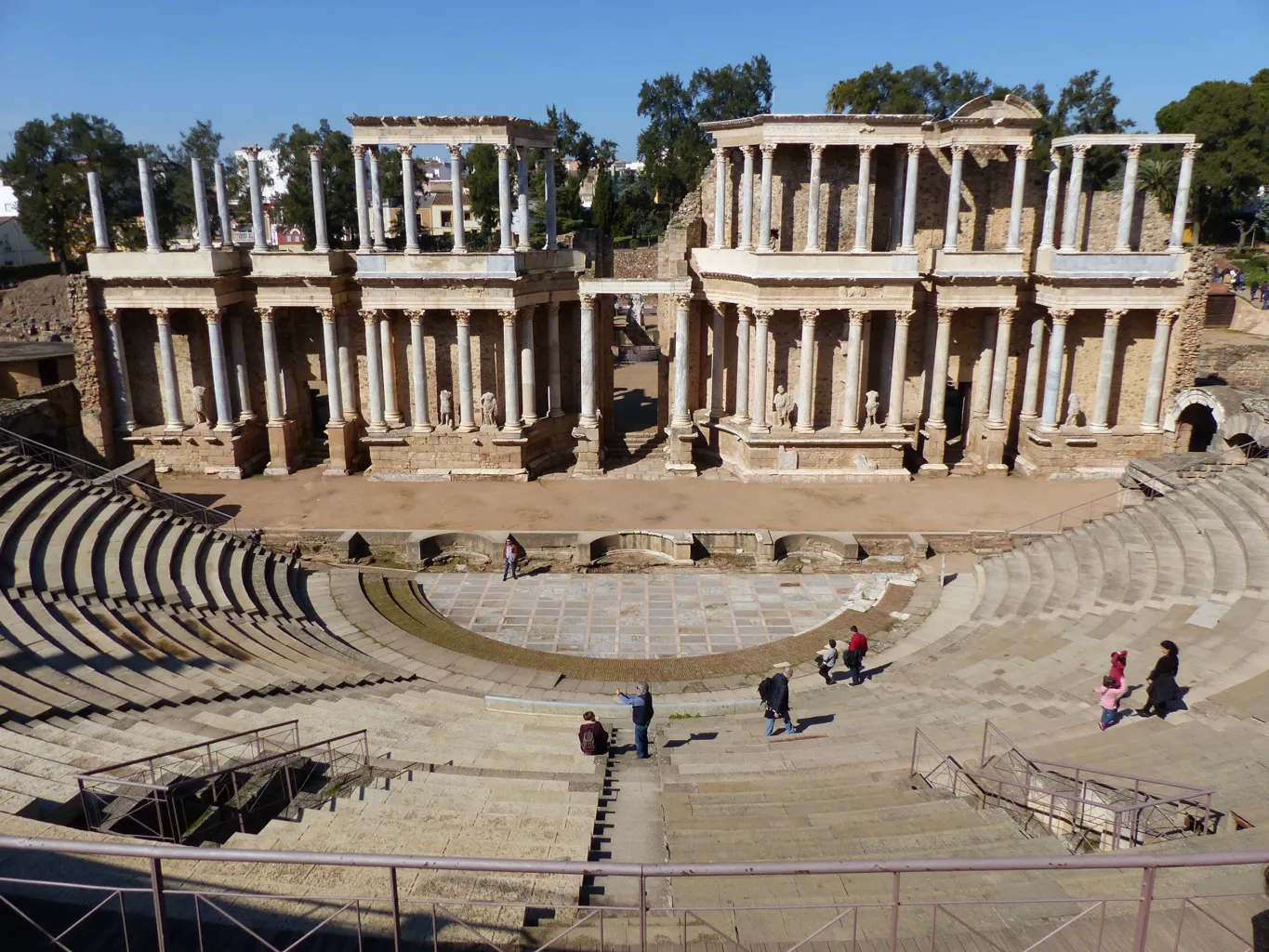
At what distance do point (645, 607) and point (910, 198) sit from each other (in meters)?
15.7

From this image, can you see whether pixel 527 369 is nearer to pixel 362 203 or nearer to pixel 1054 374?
pixel 362 203

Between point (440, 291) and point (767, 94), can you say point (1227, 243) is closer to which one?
point (767, 94)

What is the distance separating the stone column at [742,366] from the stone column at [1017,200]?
8.53 meters

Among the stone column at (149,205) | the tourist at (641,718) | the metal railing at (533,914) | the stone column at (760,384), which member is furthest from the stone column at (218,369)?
the metal railing at (533,914)

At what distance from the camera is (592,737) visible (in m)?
13.4

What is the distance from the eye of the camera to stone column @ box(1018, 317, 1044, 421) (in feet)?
100

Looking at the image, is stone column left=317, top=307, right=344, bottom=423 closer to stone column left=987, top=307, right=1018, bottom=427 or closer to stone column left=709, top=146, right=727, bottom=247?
stone column left=709, top=146, right=727, bottom=247

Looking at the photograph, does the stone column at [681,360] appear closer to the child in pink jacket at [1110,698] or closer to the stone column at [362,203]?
the stone column at [362,203]

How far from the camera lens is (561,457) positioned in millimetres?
31781

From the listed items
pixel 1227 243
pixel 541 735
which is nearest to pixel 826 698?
pixel 541 735

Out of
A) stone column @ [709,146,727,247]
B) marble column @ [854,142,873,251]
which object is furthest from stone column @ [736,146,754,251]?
marble column @ [854,142,873,251]

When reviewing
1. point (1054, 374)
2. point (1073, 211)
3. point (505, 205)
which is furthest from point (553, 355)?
point (1073, 211)

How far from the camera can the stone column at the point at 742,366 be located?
3005 centimetres

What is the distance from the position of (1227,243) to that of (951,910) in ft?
227
